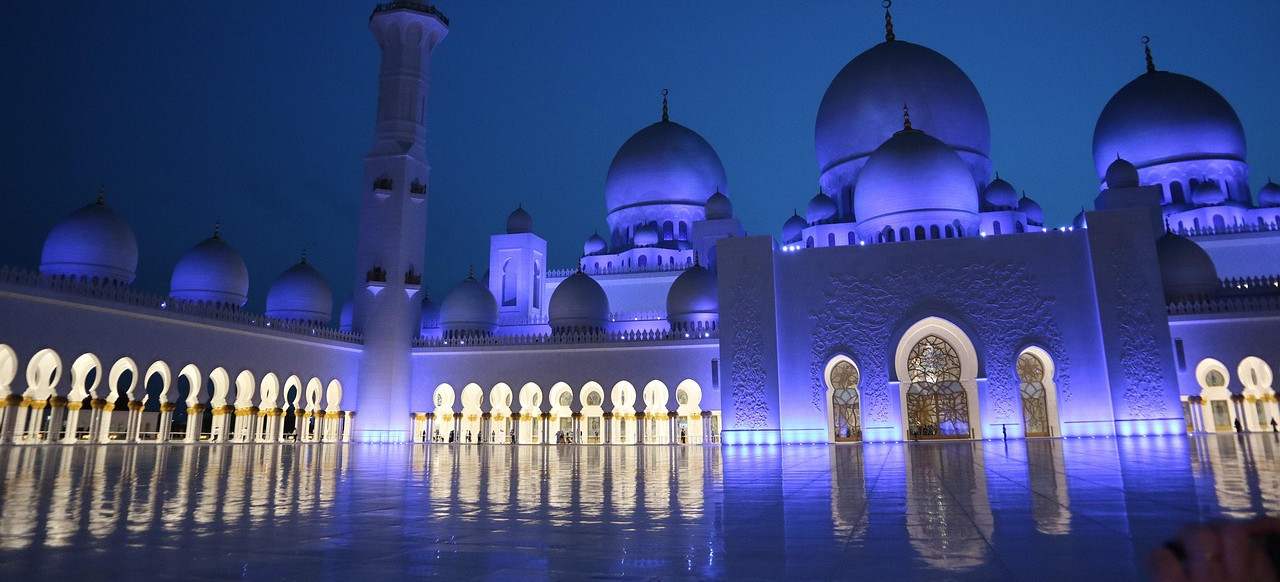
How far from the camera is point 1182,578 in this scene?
82 cm

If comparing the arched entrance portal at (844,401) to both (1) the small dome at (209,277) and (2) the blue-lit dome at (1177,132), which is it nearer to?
(2) the blue-lit dome at (1177,132)

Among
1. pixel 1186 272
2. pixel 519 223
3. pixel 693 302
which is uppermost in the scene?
pixel 519 223

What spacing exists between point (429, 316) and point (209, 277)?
5.85m

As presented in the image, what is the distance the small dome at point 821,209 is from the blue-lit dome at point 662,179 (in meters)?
4.42

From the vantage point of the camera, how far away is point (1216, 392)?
14039 millimetres

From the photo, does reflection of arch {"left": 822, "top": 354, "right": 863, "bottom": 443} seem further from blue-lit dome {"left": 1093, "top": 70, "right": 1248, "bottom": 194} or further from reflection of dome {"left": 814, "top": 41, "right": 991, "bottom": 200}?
blue-lit dome {"left": 1093, "top": 70, "right": 1248, "bottom": 194}

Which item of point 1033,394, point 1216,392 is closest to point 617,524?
point 1033,394

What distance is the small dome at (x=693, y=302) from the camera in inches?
677

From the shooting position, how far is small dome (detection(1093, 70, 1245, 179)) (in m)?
18.7

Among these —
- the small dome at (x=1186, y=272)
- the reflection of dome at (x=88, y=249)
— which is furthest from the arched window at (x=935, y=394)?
the reflection of dome at (x=88, y=249)

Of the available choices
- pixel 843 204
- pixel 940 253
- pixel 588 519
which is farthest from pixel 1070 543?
pixel 843 204

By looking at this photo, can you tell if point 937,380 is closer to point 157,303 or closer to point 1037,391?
point 1037,391

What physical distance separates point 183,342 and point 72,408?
2.06 m

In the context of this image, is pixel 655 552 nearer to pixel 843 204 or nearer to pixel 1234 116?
pixel 843 204
